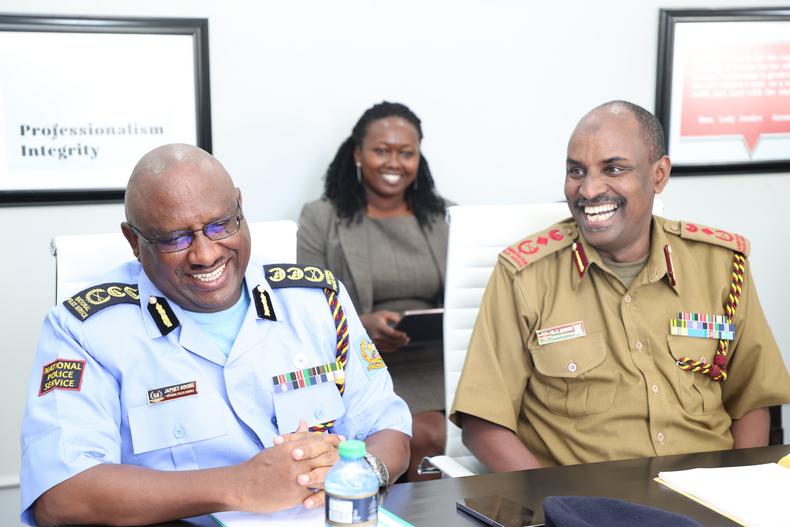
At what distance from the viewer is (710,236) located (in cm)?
222

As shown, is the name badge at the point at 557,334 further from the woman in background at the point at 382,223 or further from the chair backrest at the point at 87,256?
the woman in background at the point at 382,223

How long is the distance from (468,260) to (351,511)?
3.87ft

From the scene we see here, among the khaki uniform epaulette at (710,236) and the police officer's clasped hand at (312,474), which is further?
the khaki uniform epaulette at (710,236)

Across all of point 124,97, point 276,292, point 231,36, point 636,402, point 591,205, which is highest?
point 231,36

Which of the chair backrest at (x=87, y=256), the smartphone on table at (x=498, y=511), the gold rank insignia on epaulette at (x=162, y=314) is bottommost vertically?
the smartphone on table at (x=498, y=511)

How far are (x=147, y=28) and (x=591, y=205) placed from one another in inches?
69.5

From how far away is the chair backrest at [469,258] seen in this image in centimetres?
227

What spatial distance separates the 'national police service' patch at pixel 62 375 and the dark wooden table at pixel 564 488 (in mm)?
584

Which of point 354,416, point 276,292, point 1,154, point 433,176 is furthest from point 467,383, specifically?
point 1,154

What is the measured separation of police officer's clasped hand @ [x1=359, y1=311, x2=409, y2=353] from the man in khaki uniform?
761 mm

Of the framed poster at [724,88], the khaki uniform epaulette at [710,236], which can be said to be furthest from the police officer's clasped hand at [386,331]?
the framed poster at [724,88]

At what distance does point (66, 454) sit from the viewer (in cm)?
149

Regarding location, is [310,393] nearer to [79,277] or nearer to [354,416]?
[354,416]

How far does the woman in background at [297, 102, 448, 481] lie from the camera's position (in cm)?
321
